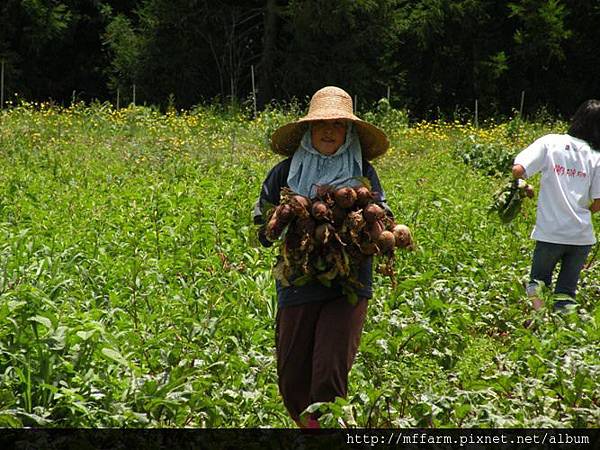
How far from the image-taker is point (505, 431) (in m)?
3.74

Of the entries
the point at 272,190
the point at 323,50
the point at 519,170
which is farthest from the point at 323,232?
the point at 323,50

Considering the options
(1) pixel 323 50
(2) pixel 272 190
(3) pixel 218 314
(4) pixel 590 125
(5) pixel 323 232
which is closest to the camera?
(5) pixel 323 232

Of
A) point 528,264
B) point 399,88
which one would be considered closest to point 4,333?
point 528,264

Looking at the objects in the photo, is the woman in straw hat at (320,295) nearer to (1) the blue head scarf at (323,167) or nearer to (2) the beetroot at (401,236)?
(1) the blue head scarf at (323,167)

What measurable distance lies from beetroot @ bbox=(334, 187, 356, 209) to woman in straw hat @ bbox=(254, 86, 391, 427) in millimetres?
141

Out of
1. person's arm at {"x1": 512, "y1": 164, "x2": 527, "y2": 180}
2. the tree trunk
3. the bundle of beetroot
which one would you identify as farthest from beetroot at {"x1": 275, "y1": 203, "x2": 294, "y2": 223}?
the tree trunk

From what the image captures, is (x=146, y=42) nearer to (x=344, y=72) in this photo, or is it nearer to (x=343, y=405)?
(x=344, y=72)

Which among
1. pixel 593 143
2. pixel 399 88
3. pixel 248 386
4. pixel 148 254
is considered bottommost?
pixel 248 386

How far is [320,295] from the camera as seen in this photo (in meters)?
4.22

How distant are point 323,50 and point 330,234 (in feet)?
60.9

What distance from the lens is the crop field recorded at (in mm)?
4145

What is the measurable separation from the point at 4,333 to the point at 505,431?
91.4 inches

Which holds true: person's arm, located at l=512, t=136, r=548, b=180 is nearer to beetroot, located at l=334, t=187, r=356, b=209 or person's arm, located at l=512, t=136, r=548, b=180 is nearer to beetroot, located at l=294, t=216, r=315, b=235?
beetroot, located at l=334, t=187, r=356, b=209

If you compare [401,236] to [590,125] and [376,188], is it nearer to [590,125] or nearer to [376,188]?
[376,188]
